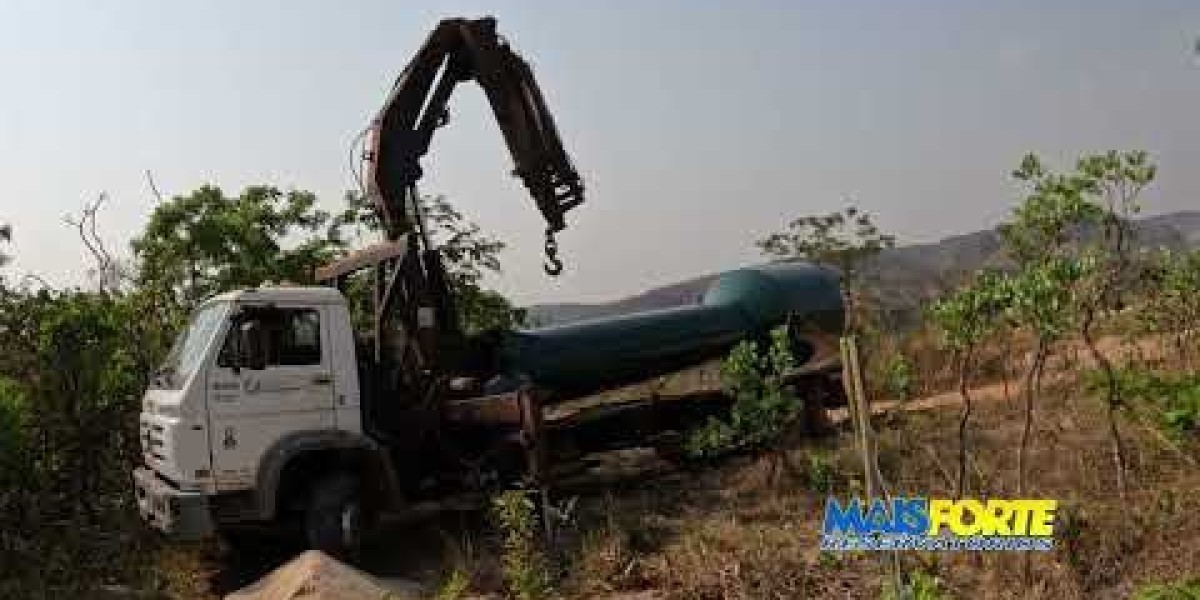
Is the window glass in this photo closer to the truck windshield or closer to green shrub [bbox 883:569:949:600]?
the truck windshield

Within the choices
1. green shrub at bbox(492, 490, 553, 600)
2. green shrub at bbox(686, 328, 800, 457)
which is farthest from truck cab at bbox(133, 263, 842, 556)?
green shrub at bbox(492, 490, 553, 600)

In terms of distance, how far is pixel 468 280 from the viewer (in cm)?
1884

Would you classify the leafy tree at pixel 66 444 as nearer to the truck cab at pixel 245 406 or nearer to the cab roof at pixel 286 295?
the truck cab at pixel 245 406

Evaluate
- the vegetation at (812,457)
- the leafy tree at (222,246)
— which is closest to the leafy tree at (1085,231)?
the vegetation at (812,457)

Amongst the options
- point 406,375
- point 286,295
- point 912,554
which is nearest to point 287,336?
point 286,295

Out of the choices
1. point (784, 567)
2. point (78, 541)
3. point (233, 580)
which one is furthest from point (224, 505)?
point (784, 567)

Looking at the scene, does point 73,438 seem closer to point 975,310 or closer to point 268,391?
point 268,391

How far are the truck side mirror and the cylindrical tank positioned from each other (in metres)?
2.50

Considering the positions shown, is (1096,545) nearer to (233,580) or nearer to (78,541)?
(233,580)

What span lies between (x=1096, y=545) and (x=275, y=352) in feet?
21.7

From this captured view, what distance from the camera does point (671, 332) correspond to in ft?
42.2

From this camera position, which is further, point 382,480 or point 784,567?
point 382,480

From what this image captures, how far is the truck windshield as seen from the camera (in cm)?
941

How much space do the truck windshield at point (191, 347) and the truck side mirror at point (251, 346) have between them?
227mm
